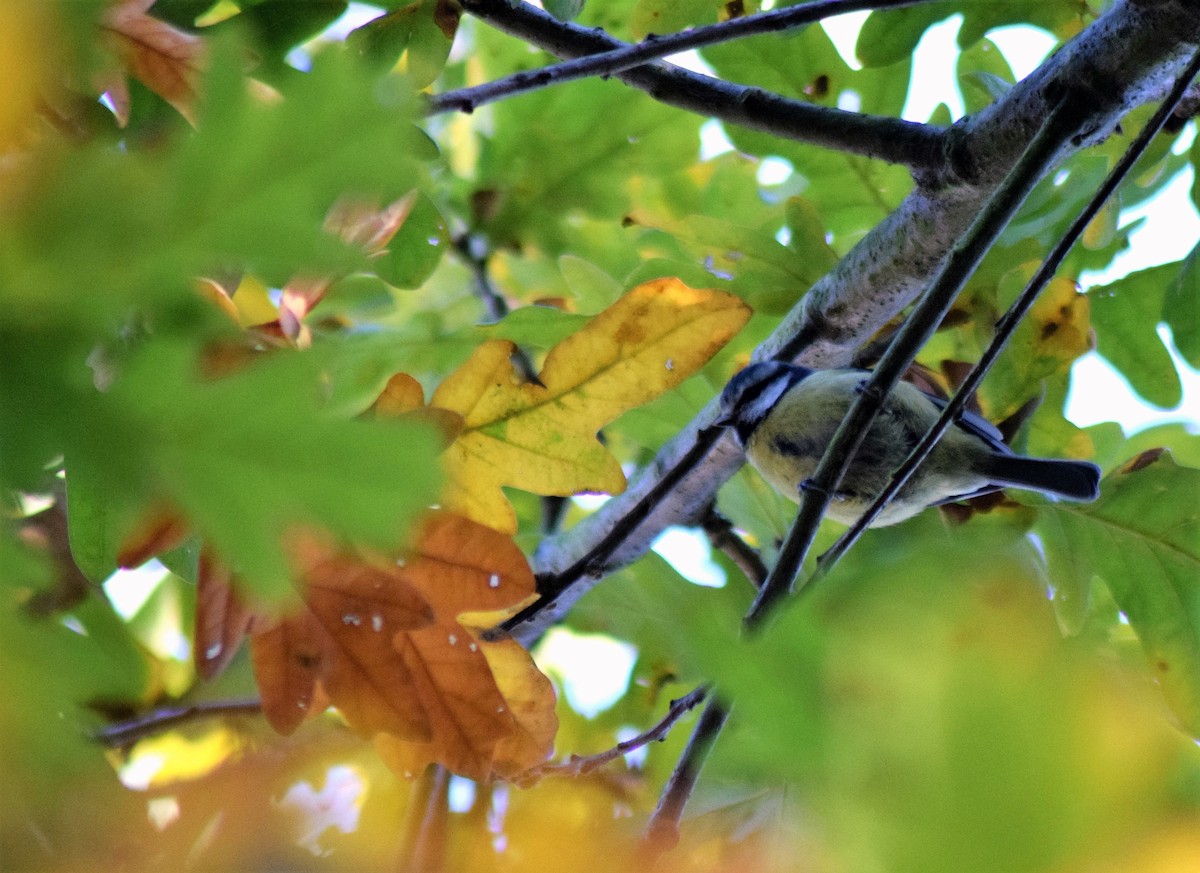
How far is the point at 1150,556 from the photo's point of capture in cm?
159

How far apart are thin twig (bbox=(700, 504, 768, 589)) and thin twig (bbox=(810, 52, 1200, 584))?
0.72 m

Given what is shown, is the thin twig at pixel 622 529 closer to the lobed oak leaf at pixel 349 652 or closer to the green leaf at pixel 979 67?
the lobed oak leaf at pixel 349 652

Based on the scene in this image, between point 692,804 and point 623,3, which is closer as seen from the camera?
point 692,804

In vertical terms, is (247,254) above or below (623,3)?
above

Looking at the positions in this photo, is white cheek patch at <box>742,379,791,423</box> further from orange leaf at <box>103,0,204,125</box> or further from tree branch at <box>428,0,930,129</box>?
orange leaf at <box>103,0,204,125</box>

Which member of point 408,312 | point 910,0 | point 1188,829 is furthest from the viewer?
point 408,312

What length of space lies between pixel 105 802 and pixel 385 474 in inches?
13.7

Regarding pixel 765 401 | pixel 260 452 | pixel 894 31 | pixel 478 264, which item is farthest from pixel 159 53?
pixel 478 264

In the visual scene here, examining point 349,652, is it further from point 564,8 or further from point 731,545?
point 731,545

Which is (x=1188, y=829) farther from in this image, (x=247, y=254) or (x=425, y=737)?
(x=425, y=737)

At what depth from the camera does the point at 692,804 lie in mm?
1381

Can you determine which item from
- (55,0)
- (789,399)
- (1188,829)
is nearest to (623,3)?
(789,399)

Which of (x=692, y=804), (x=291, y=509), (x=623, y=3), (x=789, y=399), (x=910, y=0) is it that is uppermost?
(x=910, y=0)

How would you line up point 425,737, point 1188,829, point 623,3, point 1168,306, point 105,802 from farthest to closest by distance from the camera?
point 623,3
point 1168,306
point 425,737
point 105,802
point 1188,829
